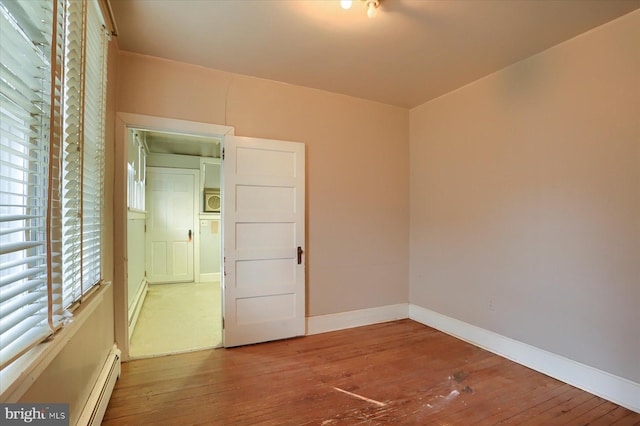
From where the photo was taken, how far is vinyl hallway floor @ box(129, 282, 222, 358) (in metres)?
2.93

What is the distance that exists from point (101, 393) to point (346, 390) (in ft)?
5.23

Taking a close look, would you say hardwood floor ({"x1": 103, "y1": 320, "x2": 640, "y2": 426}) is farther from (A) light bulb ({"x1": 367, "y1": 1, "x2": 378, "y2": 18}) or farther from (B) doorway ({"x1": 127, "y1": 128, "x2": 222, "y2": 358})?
(A) light bulb ({"x1": 367, "y1": 1, "x2": 378, "y2": 18})

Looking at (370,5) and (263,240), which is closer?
(370,5)

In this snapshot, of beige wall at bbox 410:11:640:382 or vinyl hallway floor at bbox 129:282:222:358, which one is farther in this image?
vinyl hallway floor at bbox 129:282:222:358

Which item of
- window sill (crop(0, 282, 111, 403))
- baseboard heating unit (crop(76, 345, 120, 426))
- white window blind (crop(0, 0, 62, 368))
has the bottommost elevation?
baseboard heating unit (crop(76, 345, 120, 426))

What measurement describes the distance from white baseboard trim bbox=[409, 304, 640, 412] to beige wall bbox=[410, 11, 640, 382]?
0.21 feet

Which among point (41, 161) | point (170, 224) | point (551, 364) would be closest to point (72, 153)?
point (41, 161)

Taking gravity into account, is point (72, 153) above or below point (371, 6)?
below

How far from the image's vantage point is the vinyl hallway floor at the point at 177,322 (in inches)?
115

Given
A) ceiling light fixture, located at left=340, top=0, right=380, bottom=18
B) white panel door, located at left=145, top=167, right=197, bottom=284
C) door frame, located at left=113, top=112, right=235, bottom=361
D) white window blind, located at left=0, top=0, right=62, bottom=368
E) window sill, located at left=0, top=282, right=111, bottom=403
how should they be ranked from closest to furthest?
window sill, located at left=0, top=282, right=111, bottom=403 < white window blind, located at left=0, top=0, right=62, bottom=368 < ceiling light fixture, located at left=340, top=0, right=380, bottom=18 < door frame, located at left=113, top=112, right=235, bottom=361 < white panel door, located at left=145, top=167, right=197, bottom=284

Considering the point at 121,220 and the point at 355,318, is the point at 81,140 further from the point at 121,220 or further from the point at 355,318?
the point at 355,318

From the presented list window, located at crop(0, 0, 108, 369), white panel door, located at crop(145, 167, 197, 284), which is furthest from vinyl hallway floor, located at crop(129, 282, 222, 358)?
window, located at crop(0, 0, 108, 369)

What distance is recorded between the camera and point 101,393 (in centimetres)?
181

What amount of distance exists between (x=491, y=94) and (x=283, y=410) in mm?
3266
